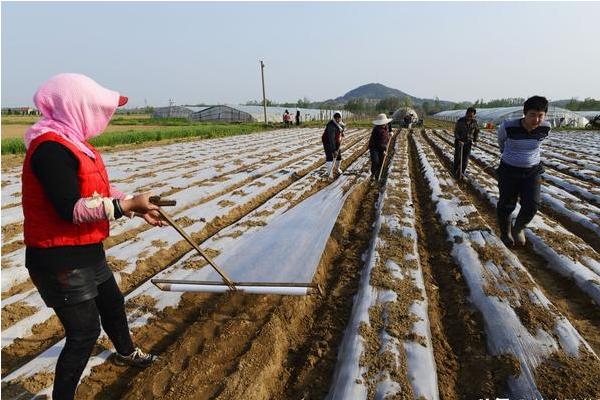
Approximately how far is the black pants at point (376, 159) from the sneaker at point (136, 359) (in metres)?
6.88

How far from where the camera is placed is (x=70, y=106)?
178 centimetres

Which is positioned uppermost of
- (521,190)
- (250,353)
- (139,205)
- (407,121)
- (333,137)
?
(139,205)

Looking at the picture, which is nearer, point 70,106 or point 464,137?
point 70,106

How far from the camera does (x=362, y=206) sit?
267 inches

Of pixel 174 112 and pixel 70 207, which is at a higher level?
pixel 174 112

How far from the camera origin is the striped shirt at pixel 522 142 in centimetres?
425

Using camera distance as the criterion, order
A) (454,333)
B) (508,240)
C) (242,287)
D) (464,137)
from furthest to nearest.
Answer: (464,137)
(508,240)
(242,287)
(454,333)

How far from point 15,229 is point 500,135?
6.08 metres

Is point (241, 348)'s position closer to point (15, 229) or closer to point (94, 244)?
point (94, 244)

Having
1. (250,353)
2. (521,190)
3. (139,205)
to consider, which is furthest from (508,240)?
(139,205)

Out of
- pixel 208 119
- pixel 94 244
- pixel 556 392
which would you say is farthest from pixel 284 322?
pixel 208 119

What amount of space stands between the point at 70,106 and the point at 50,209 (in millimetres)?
467

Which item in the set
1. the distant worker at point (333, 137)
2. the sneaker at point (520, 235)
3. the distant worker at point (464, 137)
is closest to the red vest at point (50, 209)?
the sneaker at point (520, 235)

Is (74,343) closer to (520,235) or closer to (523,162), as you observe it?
(523,162)
